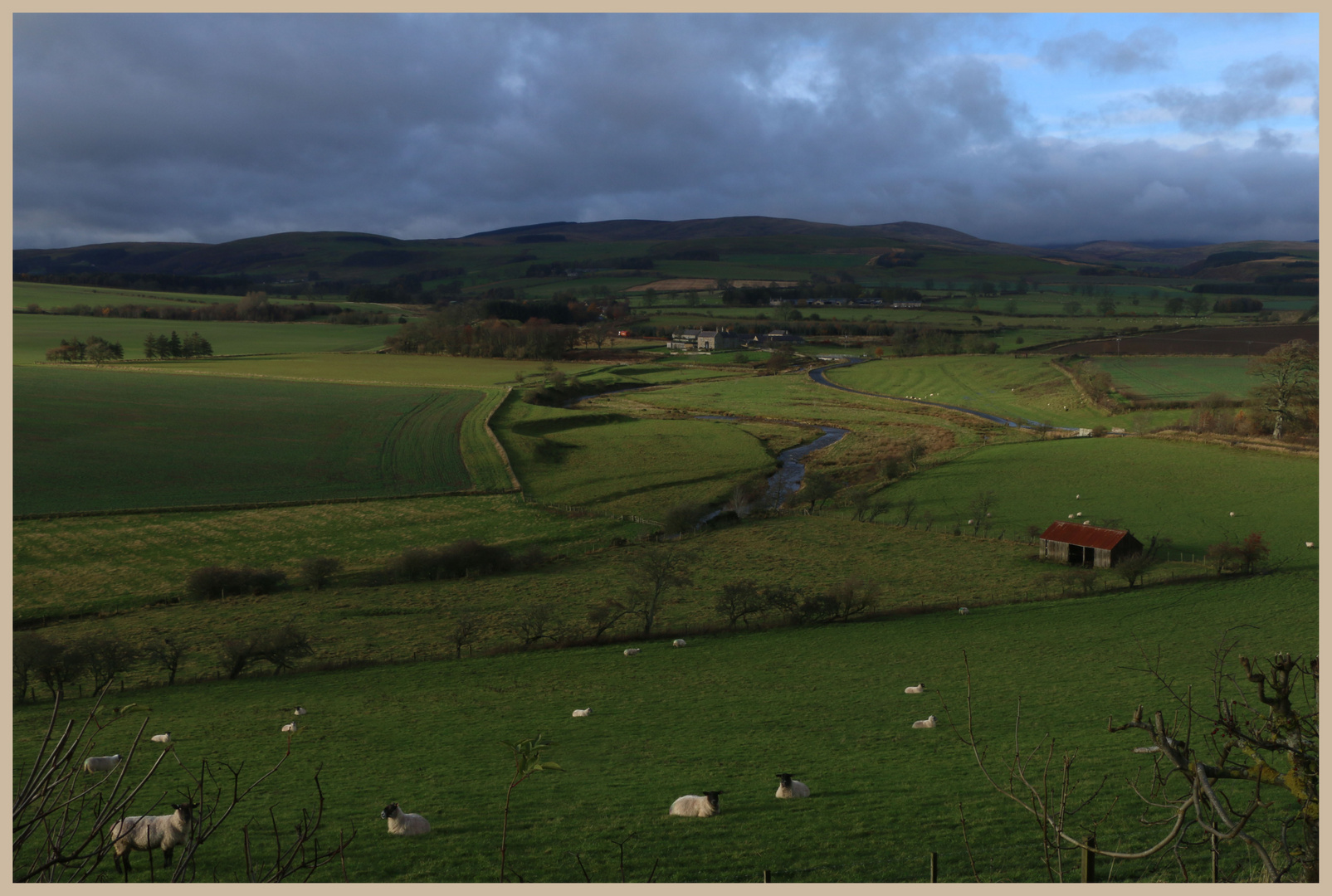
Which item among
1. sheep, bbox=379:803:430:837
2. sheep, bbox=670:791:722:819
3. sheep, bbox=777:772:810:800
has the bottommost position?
sheep, bbox=777:772:810:800

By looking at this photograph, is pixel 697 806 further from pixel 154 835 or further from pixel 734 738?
pixel 154 835

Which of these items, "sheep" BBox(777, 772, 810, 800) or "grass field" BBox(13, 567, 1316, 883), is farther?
"sheep" BBox(777, 772, 810, 800)

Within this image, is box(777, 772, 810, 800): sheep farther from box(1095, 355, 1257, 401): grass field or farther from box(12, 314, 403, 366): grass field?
box(12, 314, 403, 366): grass field

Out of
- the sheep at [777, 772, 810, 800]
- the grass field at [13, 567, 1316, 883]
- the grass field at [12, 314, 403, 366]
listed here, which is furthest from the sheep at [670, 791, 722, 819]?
the grass field at [12, 314, 403, 366]

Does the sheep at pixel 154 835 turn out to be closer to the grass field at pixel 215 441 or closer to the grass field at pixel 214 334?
the grass field at pixel 215 441

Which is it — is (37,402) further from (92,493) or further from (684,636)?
(684,636)

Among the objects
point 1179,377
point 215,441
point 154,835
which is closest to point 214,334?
point 215,441

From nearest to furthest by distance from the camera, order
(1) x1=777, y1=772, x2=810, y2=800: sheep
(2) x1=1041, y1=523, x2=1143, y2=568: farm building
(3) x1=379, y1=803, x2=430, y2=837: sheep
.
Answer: (3) x1=379, y1=803, x2=430, y2=837: sheep → (1) x1=777, y1=772, x2=810, y2=800: sheep → (2) x1=1041, y1=523, x2=1143, y2=568: farm building
